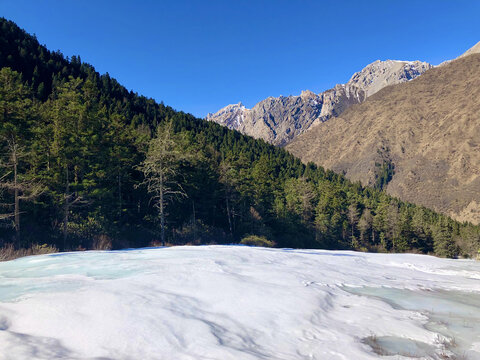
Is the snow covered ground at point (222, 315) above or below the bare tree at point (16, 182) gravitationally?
below

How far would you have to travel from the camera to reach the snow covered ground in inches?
120

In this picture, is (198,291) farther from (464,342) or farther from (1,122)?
(1,122)

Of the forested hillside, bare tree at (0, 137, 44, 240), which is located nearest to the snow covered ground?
bare tree at (0, 137, 44, 240)

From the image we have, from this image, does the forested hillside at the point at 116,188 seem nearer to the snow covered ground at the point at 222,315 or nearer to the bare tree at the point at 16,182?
the bare tree at the point at 16,182

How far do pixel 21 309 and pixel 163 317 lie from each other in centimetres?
180

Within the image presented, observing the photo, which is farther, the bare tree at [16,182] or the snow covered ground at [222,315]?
the bare tree at [16,182]

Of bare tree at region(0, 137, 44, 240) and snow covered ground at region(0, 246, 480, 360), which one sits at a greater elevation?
bare tree at region(0, 137, 44, 240)

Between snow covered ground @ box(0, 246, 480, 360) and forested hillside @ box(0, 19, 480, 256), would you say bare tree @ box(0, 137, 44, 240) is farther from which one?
snow covered ground @ box(0, 246, 480, 360)

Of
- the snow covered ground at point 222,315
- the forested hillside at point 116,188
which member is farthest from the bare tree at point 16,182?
the snow covered ground at point 222,315

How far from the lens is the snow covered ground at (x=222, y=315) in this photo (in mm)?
3059

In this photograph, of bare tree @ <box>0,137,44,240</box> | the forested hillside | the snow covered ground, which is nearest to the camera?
the snow covered ground

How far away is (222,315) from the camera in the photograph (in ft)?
13.8

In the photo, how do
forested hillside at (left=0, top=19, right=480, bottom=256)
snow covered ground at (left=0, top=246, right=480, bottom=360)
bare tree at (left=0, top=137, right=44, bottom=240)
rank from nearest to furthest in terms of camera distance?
snow covered ground at (left=0, top=246, right=480, bottom=360) < bare tree at (left=0, top=137, right=44, bottom=240) < forested hillside at (left=0, top=19, right=480, bottom=256)

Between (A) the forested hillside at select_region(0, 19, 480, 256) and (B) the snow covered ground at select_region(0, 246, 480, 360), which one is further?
(A) the forested hillside at select_region(0, 19, 480, 256)
